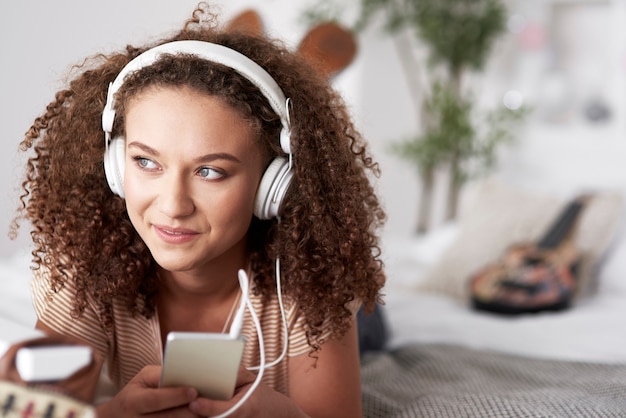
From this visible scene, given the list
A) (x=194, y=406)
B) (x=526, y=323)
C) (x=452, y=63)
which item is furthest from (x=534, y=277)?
(x=194, y=406)

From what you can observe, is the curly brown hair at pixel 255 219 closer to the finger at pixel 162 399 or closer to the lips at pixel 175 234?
the lips at pixel 175 234

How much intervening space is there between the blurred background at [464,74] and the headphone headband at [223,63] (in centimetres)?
162

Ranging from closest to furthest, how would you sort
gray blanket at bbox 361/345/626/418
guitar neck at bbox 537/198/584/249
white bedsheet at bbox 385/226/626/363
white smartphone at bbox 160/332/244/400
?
white smartphone at bbox 160/332/244/400 < gray blanket at bbox 361/345/626/418 < white bedsheet at bbox 385/226/626/363 < guitar neck at bbox 537/198/584/249

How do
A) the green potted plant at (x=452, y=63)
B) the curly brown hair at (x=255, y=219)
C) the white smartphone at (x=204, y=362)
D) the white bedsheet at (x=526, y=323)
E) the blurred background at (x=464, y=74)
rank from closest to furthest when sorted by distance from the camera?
the white smartphone at (x=204, y=362), the curly brown hair at (x=255, y=219), the white bedsheet at (x=526, y=323), the blurred background at (x=464, y=74), the green potted plant at (x=452, y=63)

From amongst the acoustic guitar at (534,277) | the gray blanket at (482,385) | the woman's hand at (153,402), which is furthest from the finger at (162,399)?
the acoustic guitar at (534,277)

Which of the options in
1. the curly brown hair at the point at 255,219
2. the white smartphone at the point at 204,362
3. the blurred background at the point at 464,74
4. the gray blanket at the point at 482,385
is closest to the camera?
the white smartphone at the point at 204,362

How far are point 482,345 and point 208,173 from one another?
103cm

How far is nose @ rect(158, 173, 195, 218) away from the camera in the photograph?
2.54ft

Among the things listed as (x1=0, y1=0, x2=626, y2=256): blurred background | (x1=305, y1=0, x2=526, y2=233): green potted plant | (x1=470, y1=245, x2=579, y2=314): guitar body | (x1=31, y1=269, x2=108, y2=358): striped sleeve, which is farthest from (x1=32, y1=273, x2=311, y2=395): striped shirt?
(x1=305, y1=0, x2=526, y2=233): green potted plant

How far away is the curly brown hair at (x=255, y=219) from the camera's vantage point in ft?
2.88

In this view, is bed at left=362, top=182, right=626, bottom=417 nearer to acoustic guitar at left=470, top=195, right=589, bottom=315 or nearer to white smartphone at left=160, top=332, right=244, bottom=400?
acoustic guitar at left=470, top=195, right=589, bottom=315

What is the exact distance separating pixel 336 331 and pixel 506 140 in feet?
6.53

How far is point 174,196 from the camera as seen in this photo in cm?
78

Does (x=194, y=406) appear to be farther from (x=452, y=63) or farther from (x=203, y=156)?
(x=452, y=63)
